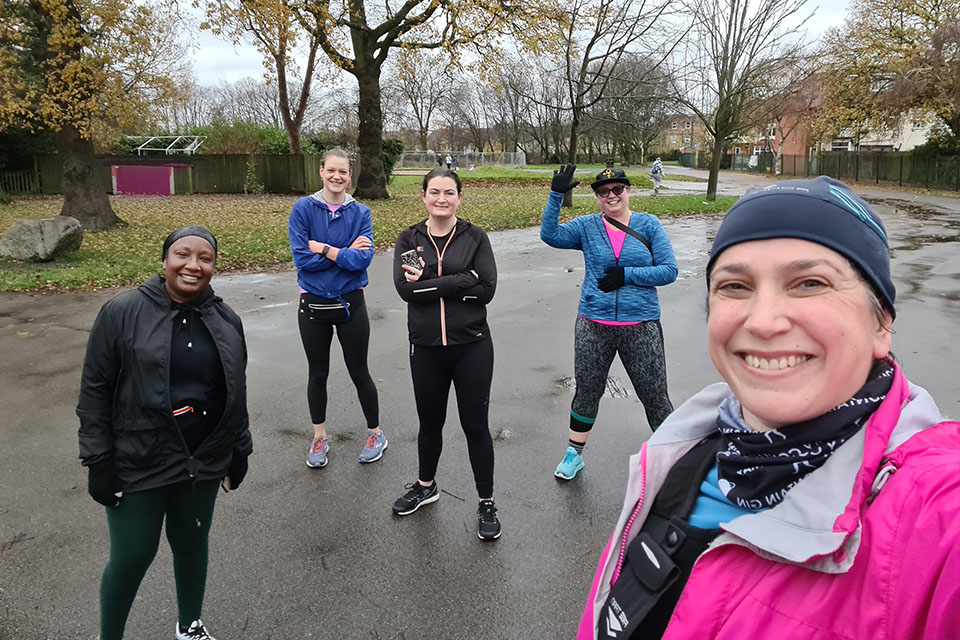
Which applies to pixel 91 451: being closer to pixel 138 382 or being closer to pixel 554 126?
pixel 138 382

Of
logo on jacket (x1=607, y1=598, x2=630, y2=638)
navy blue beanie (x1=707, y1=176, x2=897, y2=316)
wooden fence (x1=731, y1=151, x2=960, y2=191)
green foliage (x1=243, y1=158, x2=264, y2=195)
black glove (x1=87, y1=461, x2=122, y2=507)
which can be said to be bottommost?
black glove (x1=87, y1=461, x2=122, y2=507)

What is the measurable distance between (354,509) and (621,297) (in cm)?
A: 211

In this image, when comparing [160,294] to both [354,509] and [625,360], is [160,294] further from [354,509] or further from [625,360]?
[625,360]

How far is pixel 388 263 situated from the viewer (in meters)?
11.9

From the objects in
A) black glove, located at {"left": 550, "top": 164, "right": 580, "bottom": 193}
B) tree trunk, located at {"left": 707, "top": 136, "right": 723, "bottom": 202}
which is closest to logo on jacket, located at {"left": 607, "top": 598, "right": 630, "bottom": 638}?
black glove, located at {"left": 550, "top": 164, "right": 580, "bottom": 193}

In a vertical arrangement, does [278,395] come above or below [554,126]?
below

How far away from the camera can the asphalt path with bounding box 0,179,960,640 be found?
2.98 m

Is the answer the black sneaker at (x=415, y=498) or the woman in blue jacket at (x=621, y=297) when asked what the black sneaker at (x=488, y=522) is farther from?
the woman in blue jacket at (x=621, y=297)

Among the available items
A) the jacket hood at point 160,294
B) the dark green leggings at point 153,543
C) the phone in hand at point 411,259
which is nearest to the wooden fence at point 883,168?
the phone in hand at point 411,259

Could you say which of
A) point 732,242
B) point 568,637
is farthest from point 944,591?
point 568,637

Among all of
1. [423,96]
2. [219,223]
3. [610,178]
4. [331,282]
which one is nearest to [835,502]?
[610,178]

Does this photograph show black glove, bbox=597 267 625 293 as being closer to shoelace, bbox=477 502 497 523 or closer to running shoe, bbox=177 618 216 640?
shoelace, bbox=477 502 497 523

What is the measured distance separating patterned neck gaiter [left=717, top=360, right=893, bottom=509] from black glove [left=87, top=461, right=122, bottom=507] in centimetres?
227

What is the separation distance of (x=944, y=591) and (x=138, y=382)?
2.58m
